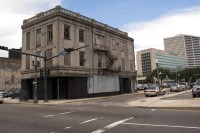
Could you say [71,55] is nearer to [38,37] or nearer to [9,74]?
[38,37]

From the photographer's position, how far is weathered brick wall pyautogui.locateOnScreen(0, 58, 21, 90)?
228ft

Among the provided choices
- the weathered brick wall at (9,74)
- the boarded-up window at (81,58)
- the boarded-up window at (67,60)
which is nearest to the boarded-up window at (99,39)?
the boarded-up window at (81,58)

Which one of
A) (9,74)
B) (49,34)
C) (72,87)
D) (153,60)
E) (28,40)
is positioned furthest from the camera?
(153,60)

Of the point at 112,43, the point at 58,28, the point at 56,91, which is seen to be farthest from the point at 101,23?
the point at 56,91

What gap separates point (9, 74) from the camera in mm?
71250

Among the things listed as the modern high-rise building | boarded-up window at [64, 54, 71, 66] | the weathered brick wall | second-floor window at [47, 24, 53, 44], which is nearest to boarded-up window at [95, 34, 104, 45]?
boarded-up window at [64, 54, 71, 66]

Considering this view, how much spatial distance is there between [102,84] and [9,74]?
36.6 metres

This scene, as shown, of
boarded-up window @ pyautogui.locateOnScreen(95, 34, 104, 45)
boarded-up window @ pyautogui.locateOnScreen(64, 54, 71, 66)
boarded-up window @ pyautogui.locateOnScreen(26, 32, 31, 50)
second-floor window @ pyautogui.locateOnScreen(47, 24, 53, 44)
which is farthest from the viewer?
boarded-up window @ pyautogui.locateOnScreen(95, 34, 104, 45)

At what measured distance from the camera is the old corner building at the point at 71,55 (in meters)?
37.2

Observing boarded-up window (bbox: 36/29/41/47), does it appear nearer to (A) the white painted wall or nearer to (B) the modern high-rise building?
(A) the white painted wall

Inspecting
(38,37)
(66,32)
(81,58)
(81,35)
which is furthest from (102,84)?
(38,37)

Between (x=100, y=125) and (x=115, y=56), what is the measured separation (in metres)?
38.4

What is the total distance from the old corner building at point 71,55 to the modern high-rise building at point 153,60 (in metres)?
126

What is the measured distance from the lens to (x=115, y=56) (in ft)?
162
